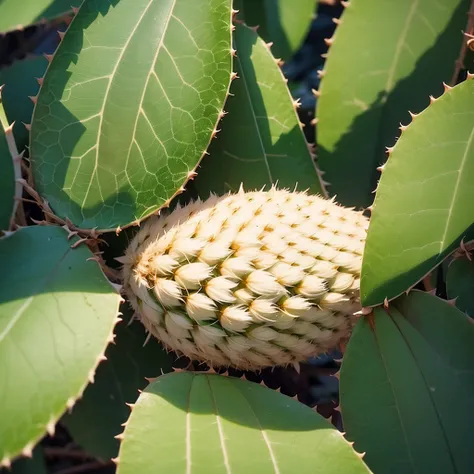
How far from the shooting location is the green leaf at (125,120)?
1.12 m

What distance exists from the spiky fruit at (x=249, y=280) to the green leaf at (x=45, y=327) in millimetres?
98

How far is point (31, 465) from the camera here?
54.8 inches

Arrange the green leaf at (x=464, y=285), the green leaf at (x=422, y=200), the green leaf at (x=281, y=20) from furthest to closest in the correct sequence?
the green leaf at (x=281, y=20), the green leaf at (x=464, y=285), the green leaf at (x=422, y=200)

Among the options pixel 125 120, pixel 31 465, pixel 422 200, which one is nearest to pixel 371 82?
pixel 422 200

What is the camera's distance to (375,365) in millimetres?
1083

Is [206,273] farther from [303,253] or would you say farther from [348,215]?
[348,215]

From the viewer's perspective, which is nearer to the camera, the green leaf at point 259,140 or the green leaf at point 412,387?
the green leaf at point 412,387

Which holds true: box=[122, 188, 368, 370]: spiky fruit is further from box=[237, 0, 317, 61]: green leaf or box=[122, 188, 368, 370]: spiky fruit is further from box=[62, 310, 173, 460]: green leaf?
box=[237, 0, 317, 61]: green leaf

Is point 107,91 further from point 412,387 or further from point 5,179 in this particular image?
point 412,387

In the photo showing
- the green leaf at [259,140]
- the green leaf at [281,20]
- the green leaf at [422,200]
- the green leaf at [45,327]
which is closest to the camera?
the green leaf at [45,327]

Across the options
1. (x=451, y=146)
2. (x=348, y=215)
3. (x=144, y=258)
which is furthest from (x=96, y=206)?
(x=451, y=146)

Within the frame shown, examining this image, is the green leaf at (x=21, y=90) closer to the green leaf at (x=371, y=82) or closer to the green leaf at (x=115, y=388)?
the green leaf at (x=115, y=388)

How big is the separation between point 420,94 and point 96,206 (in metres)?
0.73

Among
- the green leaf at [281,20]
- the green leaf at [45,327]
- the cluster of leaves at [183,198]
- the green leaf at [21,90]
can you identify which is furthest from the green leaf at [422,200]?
the green leaf at [21,90]
